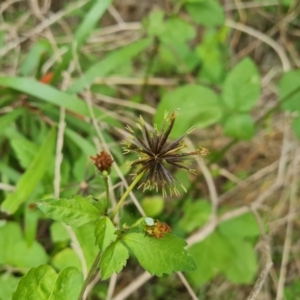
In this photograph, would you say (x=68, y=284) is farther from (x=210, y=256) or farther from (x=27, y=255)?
(x=210, y=256)

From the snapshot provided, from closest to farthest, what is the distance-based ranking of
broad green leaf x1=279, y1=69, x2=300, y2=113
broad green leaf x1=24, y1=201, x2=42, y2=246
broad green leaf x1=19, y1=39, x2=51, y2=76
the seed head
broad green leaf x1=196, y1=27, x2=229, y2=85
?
the seed head, broad green leaf x1=24, y1=201, x2=42, y2=246, broad green leaf x1=279, y1=69, x2=300, y2=113, broad green leaf x1=19, y1=39, x2=51, y2=76, broad green leaf x1=196, y1=27, x2=229, y2=85

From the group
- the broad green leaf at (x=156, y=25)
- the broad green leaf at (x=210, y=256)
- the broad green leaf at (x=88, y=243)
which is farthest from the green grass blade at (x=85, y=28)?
the broad green leaf at (x=210, y=256)

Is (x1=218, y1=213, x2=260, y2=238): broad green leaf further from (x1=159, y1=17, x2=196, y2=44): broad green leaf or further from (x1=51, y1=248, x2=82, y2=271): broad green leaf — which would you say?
(x1=159, y1=17, x2=196, y2=44): broad green leaf

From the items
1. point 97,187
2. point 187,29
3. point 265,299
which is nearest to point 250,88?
point 187,29

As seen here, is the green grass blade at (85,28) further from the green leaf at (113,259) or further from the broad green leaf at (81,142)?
the green leaf at (113,259)

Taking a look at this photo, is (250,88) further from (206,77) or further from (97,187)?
(97,187)

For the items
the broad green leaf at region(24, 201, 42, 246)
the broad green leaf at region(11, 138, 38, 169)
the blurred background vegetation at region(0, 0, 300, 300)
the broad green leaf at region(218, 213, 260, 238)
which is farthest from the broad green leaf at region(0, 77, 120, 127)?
the broad green leaf at region(218, 213, 260, 238)

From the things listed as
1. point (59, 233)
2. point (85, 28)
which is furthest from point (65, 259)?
point (85, 28)
